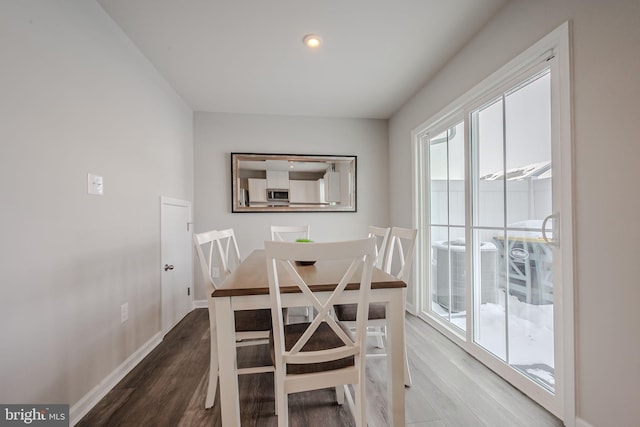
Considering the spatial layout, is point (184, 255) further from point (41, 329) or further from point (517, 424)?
point (517, 424)

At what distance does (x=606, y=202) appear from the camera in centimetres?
115

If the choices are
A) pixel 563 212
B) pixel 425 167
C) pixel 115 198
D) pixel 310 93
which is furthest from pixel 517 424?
pixel 310 93

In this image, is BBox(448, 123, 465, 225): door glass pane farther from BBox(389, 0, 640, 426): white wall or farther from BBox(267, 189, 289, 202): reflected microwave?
BBox(267, 189, 289, 202): reflected microwave

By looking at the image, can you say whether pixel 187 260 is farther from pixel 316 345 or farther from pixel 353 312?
pixel 316 345

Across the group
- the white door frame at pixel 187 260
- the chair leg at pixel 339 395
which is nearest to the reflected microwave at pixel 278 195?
the white door frame at pixel 187 260

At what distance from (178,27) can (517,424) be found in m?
3.11

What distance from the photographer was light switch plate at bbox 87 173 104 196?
5.02 ft

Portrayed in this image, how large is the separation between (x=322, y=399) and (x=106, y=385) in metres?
1.34

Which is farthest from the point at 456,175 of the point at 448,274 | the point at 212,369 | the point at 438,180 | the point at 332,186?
the point at 212,369

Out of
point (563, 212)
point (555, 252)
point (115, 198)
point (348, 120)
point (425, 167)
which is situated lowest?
point (555, 252)

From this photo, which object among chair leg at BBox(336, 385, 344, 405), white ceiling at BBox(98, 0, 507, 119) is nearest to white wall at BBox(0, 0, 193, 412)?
white ceiling at BBox(98, 0, 507, 119)

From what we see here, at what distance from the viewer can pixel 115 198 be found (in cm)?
177

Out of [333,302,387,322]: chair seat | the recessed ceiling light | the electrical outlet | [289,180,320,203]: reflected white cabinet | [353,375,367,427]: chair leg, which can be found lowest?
[353,375,367,427]: chair leg

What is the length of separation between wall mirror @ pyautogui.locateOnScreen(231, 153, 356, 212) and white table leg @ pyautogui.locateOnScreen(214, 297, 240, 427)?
7.58 feet
